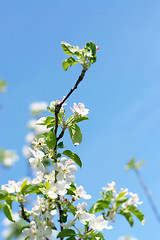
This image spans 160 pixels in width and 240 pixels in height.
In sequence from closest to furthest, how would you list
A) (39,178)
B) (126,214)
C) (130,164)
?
(39,178) → (126,214) → (130,164)

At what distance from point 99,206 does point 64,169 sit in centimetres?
43

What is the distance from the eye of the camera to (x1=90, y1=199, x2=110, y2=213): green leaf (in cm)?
141

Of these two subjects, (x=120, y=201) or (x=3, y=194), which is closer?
(x=3, y=194)

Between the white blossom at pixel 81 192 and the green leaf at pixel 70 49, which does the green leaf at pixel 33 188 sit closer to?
the white blossom at pixel 81 192

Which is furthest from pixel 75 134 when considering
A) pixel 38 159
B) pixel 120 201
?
pixel 120 201

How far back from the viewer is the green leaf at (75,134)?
116 cm

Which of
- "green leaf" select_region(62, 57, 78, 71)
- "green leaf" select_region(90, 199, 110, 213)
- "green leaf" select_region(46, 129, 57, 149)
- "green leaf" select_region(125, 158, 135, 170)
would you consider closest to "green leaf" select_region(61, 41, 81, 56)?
"green leaf" select_region(62, 57, 78, 71)

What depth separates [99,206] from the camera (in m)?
1.43

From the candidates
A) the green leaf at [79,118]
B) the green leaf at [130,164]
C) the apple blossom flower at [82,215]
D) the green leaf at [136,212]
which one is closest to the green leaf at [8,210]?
the apple blossom flower at [82,215]

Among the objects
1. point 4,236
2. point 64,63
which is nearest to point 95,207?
point 64,63

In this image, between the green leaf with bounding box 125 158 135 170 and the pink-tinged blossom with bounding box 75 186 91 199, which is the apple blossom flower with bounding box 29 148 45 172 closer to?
the pink-tinged blossom with bounding box 75 186 91 199

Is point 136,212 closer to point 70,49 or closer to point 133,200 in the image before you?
point 133,200

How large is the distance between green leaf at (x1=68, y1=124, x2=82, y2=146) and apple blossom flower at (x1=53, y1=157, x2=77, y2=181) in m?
0.09

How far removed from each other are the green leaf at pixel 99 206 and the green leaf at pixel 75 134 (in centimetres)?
45
